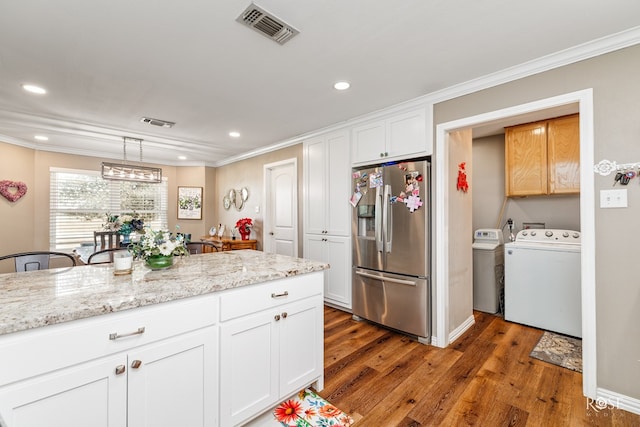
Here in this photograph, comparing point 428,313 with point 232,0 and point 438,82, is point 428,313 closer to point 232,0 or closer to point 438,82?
point 438,82

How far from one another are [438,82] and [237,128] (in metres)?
2.65

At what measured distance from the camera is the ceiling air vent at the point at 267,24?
166 centimetres

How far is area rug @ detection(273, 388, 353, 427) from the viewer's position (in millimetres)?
1774

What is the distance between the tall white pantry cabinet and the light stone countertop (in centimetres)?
165

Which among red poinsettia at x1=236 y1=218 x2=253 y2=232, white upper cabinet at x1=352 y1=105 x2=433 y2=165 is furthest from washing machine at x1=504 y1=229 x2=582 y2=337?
red poinsettia at x1=236 y1=218 x2=253 y2=232

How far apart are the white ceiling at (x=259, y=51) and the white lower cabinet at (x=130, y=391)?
1862mm

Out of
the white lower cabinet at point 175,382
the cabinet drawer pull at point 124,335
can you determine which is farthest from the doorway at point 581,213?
the cabinet drawer pull at point 124,335

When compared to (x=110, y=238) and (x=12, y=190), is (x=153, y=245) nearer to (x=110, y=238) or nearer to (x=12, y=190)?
(x=110, y=238)

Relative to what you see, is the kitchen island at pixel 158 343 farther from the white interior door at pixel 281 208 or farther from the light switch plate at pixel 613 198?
the white interior door at pixel 281 208

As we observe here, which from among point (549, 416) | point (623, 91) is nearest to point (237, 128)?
point (623, 91)

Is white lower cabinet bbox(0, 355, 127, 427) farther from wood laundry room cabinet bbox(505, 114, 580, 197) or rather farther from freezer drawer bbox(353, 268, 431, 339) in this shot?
wood laundry room cabinet bbox(505, 114, 580, 197)

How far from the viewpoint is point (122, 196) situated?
5.66 meters

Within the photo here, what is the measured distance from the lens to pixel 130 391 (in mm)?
1226

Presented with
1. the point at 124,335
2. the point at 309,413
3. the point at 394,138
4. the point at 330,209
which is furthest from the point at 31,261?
the point at 394,138
